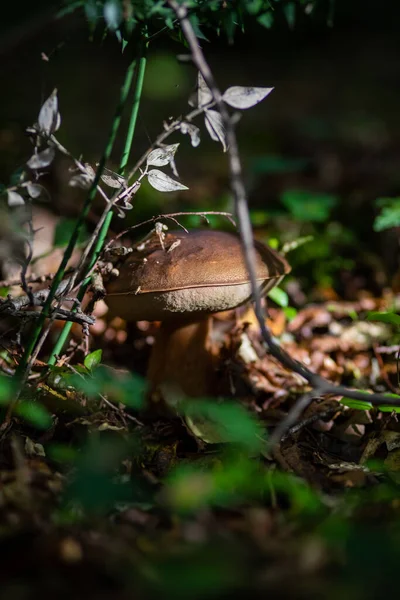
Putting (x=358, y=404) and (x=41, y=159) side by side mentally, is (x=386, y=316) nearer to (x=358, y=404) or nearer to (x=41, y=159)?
(x=358, y=404)

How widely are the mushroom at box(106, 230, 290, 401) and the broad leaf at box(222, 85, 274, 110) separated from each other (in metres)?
0.58

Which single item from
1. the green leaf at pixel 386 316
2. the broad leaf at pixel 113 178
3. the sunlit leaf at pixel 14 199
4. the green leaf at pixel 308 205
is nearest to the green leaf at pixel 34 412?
the sunlit leaf at pixel 14 199

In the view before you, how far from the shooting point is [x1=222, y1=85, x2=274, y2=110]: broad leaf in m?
1.53

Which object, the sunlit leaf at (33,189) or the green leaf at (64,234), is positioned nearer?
the sunlit leaf at (33,189)

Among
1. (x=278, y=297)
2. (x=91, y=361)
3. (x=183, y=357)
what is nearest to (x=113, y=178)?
(x=91, y=361)

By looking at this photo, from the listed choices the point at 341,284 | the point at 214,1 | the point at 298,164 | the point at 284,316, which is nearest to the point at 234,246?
the point at 214,1

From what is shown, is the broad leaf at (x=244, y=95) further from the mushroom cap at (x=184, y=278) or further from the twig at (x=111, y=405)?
the twig at (x=111, y=405)

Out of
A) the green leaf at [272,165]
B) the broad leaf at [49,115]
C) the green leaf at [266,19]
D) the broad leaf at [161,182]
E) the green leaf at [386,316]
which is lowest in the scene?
the green leaf at [272,165]

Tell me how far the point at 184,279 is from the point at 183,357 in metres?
0.53

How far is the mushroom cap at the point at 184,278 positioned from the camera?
75.4 inches

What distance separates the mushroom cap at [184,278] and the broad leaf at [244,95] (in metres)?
0.58

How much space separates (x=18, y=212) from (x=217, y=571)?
A: 3.76ft

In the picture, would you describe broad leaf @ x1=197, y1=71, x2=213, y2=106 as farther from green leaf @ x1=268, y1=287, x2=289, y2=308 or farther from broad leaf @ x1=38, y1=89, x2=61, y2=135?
green leaf @ x1=268, y1=287, x2=289, y2=308

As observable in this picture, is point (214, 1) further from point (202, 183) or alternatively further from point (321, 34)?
point (321, 34)
